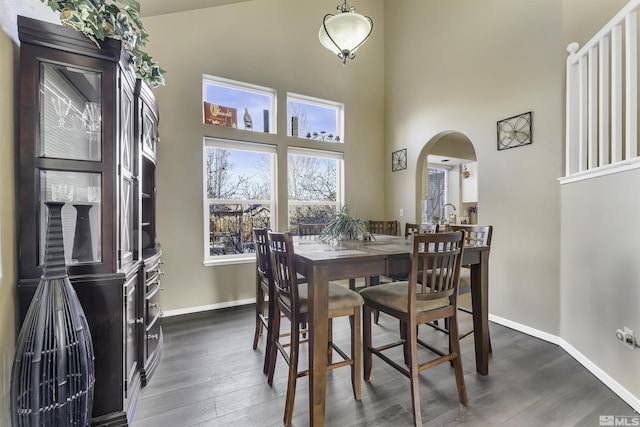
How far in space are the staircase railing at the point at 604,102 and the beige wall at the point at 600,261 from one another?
0.16 metres

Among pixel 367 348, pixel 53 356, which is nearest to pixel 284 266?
pixel 367 348

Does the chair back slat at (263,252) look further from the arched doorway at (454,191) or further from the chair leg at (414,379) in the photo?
the arched doorway at (454,191)

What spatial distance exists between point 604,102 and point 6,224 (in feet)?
12.4

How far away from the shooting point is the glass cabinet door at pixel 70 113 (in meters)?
1.33

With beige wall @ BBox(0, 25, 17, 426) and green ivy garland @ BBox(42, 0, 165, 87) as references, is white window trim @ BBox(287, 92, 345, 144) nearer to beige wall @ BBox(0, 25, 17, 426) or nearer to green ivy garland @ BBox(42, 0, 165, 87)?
green ivy garland @ BBox(42, 0, 165, 87)

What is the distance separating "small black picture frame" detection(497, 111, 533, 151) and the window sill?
318 centimetres

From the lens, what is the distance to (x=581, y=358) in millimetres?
2160

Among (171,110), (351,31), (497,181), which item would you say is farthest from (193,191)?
(497,181)

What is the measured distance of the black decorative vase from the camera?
143 centimetres

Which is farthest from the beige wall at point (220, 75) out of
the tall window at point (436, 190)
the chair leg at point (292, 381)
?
the tall window at point (436, 190)

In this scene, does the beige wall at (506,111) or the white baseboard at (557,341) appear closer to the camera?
the white baseboard at (557,341)

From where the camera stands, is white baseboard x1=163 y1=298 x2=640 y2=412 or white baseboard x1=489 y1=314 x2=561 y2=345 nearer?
white baseboard x1=163 y1=298 x2=640 y2=412

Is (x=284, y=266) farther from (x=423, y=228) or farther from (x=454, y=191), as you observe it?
(x=454, y=191)

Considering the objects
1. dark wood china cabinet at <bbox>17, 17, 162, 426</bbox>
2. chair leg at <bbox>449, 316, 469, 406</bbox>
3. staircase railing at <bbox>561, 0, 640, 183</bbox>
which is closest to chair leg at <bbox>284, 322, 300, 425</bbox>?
dark wood china cabinet at <bbox>17, 17, 162, 426</bbox>
